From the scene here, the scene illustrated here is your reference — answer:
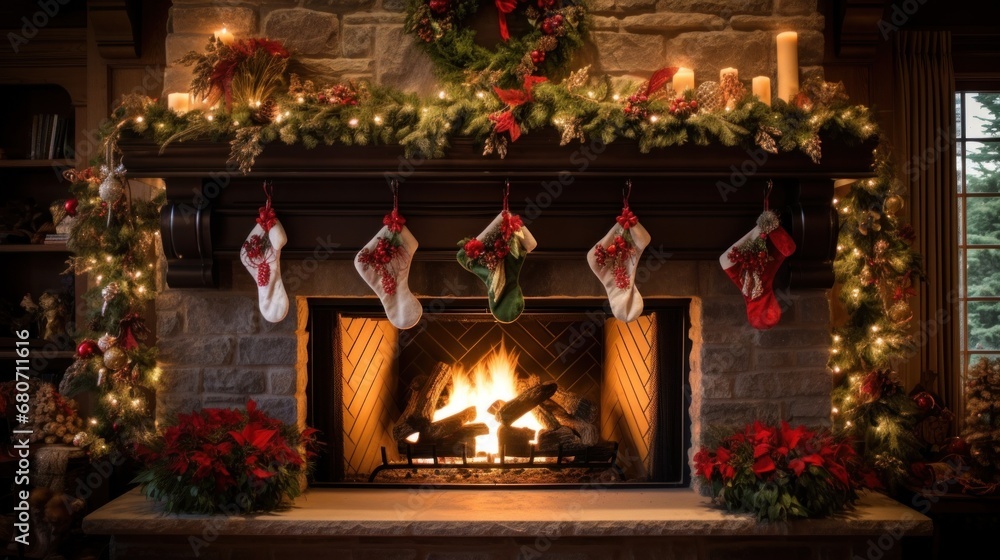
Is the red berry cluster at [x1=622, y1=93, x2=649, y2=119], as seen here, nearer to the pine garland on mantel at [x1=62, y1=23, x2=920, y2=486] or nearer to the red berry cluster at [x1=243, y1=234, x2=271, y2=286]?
the pine garland on mantel at [x1=62, y1=23, x2=920, y2=486]

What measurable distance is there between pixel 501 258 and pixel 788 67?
1.24 m

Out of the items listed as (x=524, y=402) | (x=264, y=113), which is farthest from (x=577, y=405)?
(x=264, y=113)

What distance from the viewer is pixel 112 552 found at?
2793 millimetres

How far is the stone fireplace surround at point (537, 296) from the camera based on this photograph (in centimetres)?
282

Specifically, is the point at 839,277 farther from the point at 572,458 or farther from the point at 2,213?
the point at 2,213

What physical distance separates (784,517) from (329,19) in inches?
94.0

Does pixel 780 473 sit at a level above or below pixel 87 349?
below

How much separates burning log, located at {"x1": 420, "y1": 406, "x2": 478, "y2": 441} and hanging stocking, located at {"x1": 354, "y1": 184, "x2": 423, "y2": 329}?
611 millimetres

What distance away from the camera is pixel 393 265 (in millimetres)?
2859

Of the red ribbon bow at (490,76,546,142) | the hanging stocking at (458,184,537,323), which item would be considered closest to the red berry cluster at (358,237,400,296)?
the hanging stocking at (458,184,537,323)

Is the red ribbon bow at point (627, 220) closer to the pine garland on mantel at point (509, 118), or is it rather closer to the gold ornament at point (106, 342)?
the pine garland on mantel at point (509, 118)

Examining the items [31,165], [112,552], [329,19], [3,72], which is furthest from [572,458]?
[3,72]

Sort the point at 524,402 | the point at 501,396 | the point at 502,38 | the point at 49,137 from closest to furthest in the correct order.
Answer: the point at 502,38
the point at 524,402
the point at 501,396
the point at 49,137

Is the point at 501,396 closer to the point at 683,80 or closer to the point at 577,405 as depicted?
the point at 577,405
